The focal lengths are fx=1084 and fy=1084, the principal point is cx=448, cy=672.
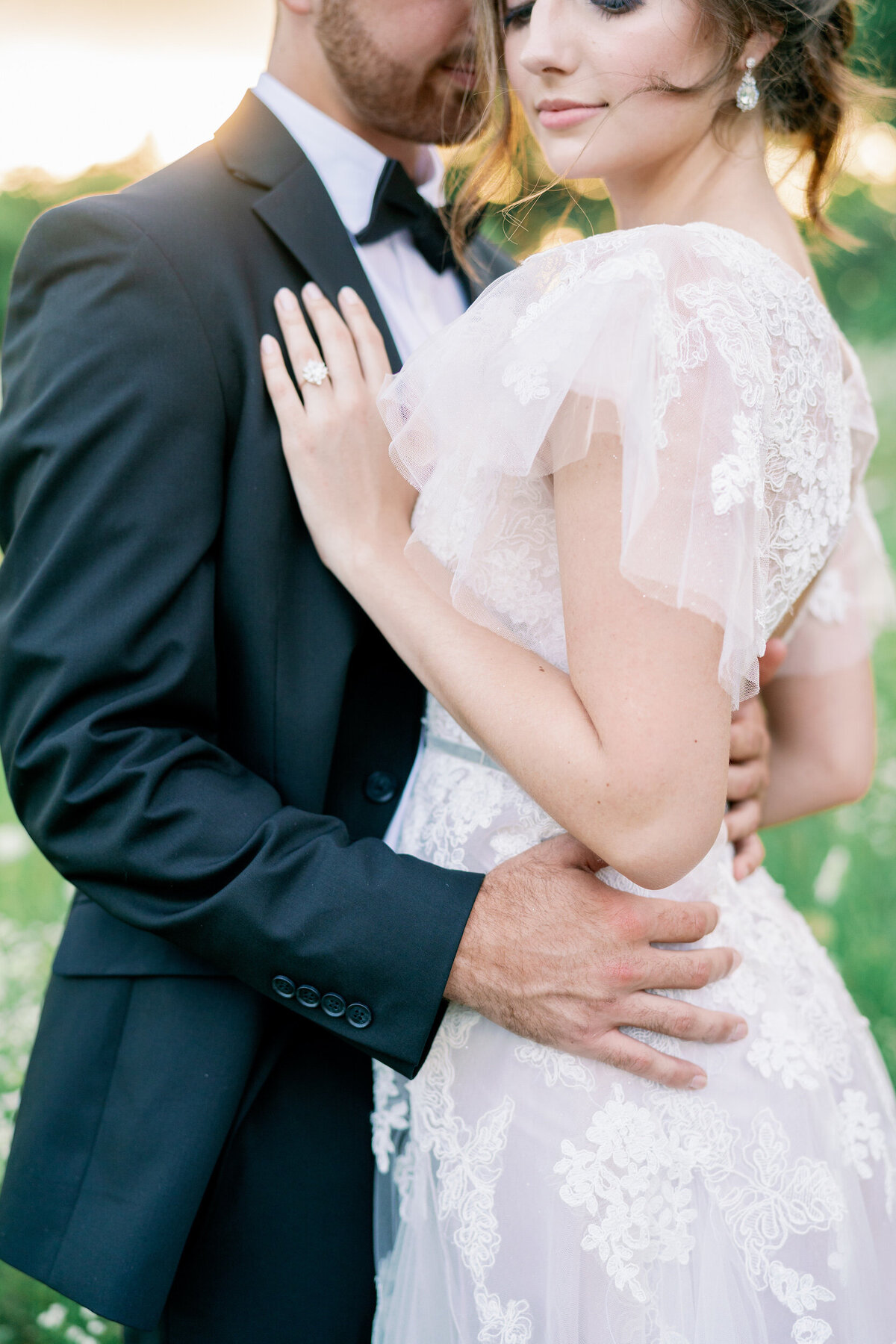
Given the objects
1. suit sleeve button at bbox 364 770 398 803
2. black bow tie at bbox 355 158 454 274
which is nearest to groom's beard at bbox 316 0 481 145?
black bow tie at bbox 355 158 454 274

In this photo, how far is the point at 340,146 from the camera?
6.88ft

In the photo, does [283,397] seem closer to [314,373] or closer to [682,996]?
[314,373]

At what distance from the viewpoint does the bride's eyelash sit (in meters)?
1.48

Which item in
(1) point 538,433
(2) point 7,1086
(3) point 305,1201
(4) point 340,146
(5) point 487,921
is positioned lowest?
(2) point 7,1086

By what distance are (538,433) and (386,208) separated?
110cm

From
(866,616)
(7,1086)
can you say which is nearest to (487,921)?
(866,616)

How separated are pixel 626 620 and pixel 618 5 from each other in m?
0.88

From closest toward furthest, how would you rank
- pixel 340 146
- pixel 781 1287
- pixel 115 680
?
pixel 781 1287
pixel 115 680
pixel 340 146

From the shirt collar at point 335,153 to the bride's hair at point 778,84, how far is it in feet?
0.62

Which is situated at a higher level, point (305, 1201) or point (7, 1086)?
point (305, 1201)

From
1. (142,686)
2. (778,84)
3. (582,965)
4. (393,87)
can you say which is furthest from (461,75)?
(582,965)

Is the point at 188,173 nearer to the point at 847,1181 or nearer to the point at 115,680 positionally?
the point at 115,680

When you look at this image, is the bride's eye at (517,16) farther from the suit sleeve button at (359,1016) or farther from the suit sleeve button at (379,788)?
the suit sleeve button at (359,1016)

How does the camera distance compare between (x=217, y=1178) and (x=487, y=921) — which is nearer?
(x=487, y=921)
